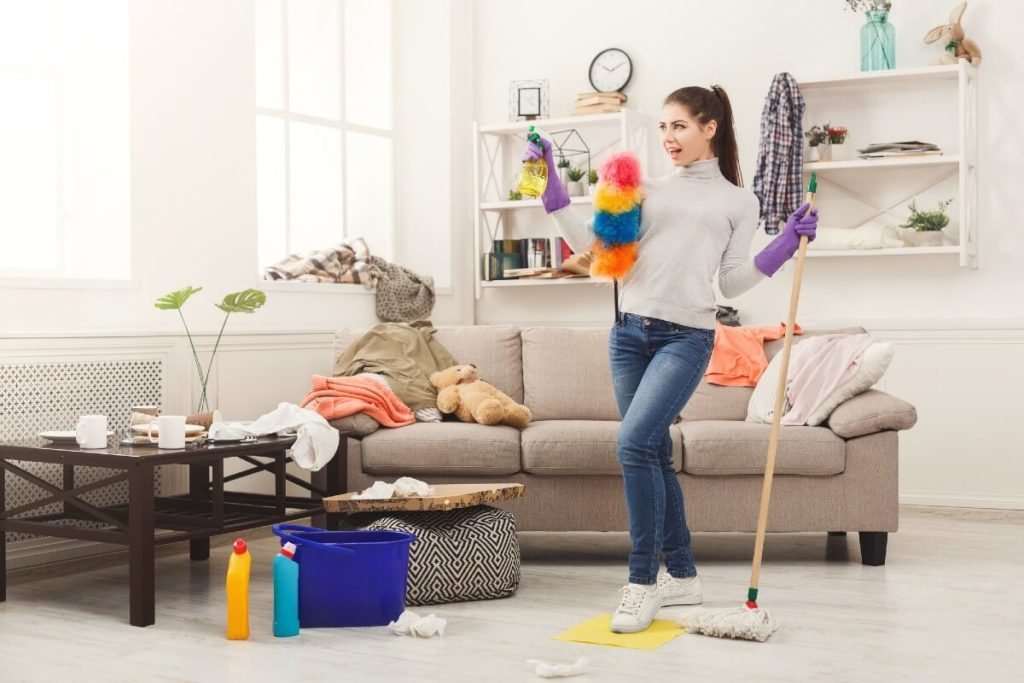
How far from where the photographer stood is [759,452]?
3.90m

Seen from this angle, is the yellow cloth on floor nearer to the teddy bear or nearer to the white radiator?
the teddy bear

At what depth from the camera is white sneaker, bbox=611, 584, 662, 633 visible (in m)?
3.02

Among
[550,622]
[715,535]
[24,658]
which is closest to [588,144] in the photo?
[715,535]

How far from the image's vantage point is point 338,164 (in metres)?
5.70

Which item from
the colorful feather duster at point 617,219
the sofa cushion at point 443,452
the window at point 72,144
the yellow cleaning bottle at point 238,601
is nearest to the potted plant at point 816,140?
the sofa cushion at point 443,452

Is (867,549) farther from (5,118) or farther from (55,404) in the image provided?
(5,118)

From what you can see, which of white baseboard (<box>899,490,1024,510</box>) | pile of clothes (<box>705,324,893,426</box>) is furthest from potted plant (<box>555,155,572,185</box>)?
white baseboard (<box>899,490,1024,510</box>)

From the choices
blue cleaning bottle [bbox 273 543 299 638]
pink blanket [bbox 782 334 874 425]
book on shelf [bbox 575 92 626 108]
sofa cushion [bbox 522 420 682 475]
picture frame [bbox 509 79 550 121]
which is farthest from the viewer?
picture frame [bbox 509 79 550 121]

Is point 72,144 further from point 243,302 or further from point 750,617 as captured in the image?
point 750,617

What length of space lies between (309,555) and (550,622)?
26.6 inches

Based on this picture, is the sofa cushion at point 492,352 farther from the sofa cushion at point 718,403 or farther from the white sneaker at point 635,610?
the white sneaker at point 635,610

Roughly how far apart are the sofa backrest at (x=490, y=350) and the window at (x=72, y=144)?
99cm

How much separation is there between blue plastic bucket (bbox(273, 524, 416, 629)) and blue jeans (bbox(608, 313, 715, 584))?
0.66 meters

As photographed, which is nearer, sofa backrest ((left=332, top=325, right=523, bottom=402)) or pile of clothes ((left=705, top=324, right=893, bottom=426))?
pile of clothes ((left=705, top=324, right=893, bottom=426))
